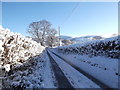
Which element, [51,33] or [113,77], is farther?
[51,33]

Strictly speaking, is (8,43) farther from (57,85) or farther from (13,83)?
(57,85)

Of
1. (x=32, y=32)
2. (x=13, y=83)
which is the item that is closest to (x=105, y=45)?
(x=13, y=83)

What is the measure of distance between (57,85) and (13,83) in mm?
2259

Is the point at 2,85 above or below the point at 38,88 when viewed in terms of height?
above

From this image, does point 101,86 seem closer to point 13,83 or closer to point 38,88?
point 38,88

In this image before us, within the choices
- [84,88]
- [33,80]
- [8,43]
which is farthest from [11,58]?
[84,88]

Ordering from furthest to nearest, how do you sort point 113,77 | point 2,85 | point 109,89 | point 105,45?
1. point 105,45
2. point 113,77
3. point 109,89
4. point 2,85

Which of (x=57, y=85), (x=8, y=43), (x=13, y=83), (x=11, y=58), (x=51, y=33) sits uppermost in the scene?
(x=51, y=33)

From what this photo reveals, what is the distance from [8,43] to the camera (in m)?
6.59

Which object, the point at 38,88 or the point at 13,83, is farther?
the point at 38,88

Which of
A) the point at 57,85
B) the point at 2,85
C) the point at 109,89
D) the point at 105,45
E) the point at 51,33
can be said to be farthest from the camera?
the point at 51,33

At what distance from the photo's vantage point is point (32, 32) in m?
56.0

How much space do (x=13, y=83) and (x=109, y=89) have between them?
436cm

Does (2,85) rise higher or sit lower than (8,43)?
lower
